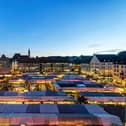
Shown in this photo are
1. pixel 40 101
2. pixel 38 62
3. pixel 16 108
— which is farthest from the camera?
pixel 38 62

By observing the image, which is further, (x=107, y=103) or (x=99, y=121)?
(x=107, y=103)

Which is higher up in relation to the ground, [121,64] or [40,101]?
[121,64]

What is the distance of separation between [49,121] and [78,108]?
1973 millimetres

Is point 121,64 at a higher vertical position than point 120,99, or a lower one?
higher

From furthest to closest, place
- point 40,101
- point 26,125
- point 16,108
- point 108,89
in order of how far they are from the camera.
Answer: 1. point 108,89
2. point 40,101
3. point 16,108
4. point 26,125

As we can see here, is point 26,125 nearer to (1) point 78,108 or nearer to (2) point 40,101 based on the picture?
(1) point 78,108

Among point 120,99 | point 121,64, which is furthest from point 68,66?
point 120,99

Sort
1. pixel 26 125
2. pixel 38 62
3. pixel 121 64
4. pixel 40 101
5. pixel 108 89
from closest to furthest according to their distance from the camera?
1. pixel 26 125
2. pixel 40 101
3. pixel 108 89
4. pixel 121 64
5. pixel 38 62

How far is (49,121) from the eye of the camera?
7.23 m

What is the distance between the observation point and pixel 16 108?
28.5 feet

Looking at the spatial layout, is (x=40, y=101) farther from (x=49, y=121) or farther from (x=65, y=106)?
(x=49, y=121)

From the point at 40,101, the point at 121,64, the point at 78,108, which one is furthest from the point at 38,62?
the point at 78,108

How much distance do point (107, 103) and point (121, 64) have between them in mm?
21662

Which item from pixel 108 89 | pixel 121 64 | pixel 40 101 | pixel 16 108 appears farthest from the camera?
pixel 121 64
